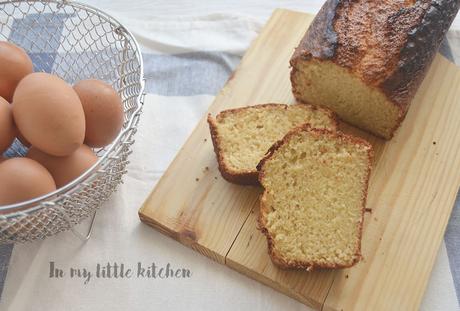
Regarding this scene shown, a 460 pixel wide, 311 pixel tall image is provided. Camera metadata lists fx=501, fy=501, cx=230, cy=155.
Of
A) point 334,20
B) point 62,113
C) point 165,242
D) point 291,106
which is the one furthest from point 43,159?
point 334,20

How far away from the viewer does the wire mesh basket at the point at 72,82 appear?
1.46 meters

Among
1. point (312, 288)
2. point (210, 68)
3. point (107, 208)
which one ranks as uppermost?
point (210, 68)

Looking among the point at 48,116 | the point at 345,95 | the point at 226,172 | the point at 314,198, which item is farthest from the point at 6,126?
the point at 345,95

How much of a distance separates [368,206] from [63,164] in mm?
1051

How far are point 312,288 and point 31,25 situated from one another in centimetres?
170

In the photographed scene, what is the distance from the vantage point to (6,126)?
1.49 meters

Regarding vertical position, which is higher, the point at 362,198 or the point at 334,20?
the point at 334,20

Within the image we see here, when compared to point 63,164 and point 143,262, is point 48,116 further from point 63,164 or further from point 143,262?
point 143,262

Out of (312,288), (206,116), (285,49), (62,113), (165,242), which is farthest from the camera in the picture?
(285,49)

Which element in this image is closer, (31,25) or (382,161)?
(382,161)

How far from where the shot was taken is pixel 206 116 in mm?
2031

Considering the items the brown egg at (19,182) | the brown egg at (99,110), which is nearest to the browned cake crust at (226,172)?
the brown egg at (99,110)

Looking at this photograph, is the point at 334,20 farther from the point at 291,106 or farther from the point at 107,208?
the point at 107,208

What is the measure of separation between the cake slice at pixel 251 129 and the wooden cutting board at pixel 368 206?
0.32 feet
